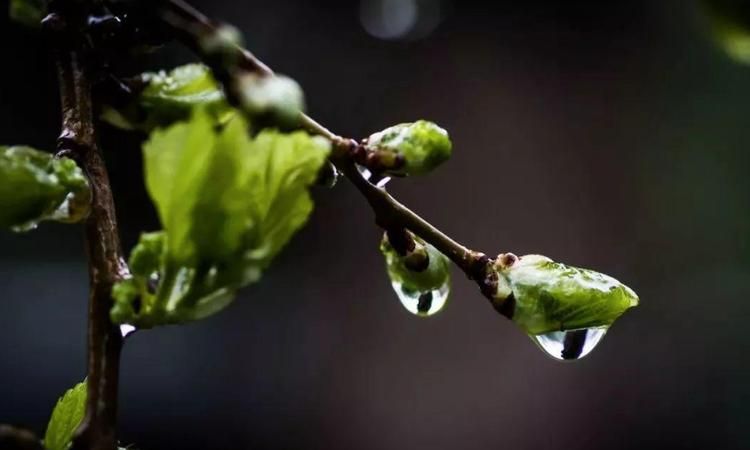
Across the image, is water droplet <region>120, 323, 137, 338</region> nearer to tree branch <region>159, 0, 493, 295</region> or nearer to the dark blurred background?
tree branch <region>159, 0, 493, 295</region>

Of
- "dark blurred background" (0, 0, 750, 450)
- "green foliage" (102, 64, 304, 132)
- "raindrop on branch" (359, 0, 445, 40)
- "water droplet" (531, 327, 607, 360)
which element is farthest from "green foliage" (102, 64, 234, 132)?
"raindrop on branch" (359, 0, 445, 40)

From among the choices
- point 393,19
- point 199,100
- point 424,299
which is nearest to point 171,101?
point 199,100

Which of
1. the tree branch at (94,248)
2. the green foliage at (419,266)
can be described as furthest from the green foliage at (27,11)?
the green foliage at (419,266)

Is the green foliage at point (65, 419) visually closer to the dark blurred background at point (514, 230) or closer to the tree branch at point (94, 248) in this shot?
the tree branch at point (94, 248)

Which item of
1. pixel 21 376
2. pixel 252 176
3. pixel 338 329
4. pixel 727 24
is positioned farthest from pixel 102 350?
pixel 338 329

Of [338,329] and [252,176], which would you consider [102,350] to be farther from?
[338,329]

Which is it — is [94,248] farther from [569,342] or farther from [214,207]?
[569,342]
